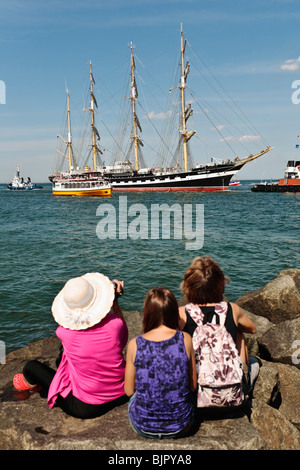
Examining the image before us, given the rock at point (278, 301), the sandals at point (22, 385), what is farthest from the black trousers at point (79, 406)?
the rock at point (278, 301)

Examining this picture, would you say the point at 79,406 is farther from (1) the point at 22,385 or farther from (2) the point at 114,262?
(2) the point at 114,262

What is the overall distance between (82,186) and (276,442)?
227 ft

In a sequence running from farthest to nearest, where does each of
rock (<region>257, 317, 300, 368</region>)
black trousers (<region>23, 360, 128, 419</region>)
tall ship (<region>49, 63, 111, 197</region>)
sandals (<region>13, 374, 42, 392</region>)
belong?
tall ship (<region>49, 63, 111, 197</region>)
rock (<region>257, 317, 300, 368</region>)
sandals (<region>13, 374, 42, 392</region>)
black trousers (<region>23, 360, 128, 419</region>)

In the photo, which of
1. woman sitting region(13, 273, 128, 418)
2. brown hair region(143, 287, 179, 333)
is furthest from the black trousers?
brown hair region(143, 287, 179, 333)

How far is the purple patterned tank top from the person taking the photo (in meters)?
2.87

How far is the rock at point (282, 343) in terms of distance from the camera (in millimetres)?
5680

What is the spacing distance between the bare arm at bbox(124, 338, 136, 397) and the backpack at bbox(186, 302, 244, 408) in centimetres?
59

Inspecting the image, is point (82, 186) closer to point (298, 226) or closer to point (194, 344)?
point (298, 226)

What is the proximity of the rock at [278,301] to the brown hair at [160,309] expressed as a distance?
230 inches

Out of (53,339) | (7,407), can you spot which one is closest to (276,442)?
(7,407)

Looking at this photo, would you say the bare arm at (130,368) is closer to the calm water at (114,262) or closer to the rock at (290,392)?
the rock at (290,392)

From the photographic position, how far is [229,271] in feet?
45.6

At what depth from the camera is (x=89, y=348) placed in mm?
3178

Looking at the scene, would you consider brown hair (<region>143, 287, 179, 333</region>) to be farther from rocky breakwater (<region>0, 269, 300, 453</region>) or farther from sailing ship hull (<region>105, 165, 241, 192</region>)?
sailing ship hull (<region>105, 165, 241, 192</region>)
